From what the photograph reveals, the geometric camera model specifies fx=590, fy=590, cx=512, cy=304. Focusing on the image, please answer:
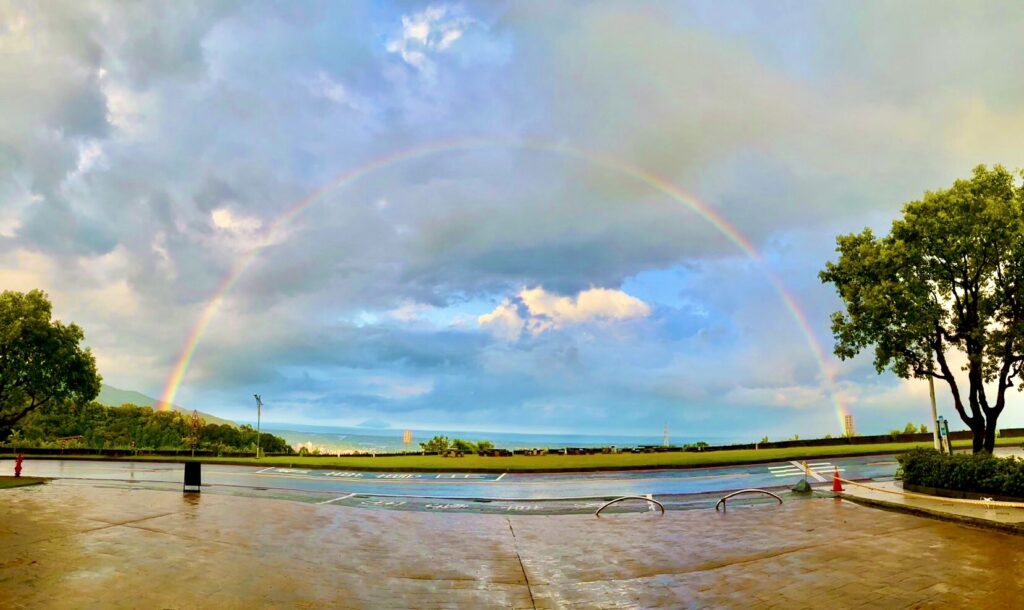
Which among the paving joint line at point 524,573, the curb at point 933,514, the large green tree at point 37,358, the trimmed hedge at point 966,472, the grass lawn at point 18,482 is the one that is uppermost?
the large green tree at point 37,358

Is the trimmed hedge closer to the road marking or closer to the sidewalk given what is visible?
the sidewalk

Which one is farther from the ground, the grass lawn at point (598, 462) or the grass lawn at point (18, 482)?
the grass lawn at point (18, 482)

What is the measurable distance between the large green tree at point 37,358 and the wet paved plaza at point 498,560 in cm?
1505

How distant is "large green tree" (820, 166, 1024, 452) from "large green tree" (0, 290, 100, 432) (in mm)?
35190

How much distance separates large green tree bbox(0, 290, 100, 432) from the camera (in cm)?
2781

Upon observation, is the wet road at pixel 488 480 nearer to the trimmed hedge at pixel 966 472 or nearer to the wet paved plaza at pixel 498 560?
the trimmed hedge at pixel 966 472

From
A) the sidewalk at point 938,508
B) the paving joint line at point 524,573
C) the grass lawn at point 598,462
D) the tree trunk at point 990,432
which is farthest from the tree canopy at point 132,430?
the tree trunk at point 990,432

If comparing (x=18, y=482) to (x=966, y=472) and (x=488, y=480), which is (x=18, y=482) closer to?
(x=488, y=480)

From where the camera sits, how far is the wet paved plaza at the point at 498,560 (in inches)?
344

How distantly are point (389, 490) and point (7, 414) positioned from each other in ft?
83.7

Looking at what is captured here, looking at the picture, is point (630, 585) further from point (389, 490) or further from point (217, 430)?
point (217, 430)

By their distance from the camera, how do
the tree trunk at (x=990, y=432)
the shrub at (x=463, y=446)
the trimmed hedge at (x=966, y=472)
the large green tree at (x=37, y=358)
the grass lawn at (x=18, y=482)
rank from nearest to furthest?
the trimmed hedge at (x=966, y=472) < the tree trunk at (x=990, y=432) < the grass lawn at (x=18, y=482) < the large green tree at (x=37, y=358) < the shrub at (x=463, y=446)

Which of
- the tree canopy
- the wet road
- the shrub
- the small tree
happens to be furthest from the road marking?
the tree canopy

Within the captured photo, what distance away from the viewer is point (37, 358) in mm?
28719
